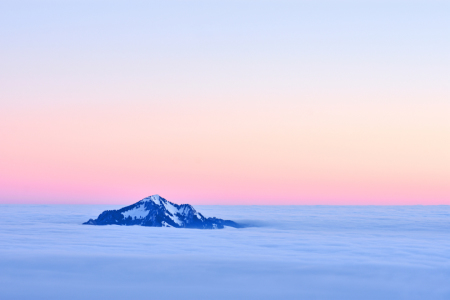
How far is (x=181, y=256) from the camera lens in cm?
2612

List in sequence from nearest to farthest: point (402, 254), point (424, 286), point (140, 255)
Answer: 1. point (424, 286)
2. point (140, 255)
3. point (402, 254)

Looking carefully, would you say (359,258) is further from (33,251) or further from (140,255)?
(33,251)

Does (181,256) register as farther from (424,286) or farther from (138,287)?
(424,286)

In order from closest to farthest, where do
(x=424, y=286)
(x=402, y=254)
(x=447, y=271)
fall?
1. (x=424, y=286)
2. (x=447, y=271)
3. (x=402, y=254)

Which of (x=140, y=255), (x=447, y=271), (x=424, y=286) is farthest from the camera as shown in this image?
(x=140, y=255)

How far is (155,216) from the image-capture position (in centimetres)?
5297

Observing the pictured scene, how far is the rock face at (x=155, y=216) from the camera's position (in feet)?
174

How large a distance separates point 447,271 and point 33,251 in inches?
812

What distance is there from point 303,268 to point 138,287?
7.78m

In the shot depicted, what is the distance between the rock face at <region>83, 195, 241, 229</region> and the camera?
52953mm

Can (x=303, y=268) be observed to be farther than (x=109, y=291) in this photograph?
Yes

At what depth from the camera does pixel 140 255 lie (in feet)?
85.6

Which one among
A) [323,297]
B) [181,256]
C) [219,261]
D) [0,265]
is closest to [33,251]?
[0,265]

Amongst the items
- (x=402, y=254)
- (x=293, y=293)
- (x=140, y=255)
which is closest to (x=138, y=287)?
(x=293, y=293)
